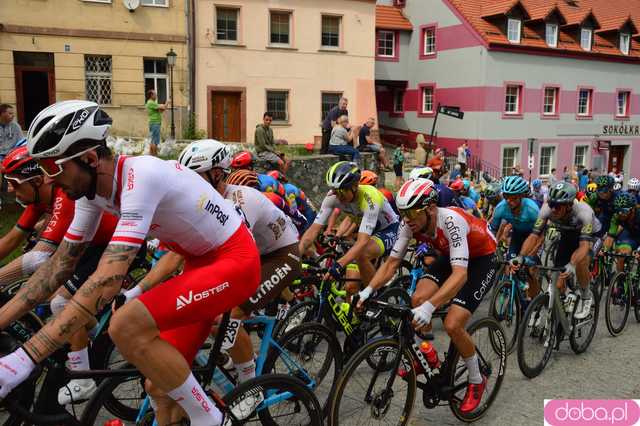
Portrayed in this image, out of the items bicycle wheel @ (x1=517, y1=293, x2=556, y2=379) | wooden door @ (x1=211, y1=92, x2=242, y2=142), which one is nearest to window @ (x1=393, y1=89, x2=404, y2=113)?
wooden door @ (x1=211, y1=92, x2=242, y2=142)

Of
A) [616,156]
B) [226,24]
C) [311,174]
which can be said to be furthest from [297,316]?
[616,156]

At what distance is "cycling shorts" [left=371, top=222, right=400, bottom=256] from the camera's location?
662 centimetres

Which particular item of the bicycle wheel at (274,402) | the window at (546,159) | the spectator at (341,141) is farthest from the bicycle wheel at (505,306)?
the window at (546,159)

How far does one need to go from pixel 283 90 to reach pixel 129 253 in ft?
77.7

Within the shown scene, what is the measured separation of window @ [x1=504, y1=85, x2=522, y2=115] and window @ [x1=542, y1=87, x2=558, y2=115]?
7.80 feet

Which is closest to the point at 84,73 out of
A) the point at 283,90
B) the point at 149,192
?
the point at 283,90

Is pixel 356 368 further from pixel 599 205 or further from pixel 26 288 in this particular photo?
pixel 599 205

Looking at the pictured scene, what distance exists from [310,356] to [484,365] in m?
1.49

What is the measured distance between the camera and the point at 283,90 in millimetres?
25625

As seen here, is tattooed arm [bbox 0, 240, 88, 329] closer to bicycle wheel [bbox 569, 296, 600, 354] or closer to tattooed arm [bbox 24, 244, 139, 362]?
tattooed arm [bbox 24, 244, 139, 362]

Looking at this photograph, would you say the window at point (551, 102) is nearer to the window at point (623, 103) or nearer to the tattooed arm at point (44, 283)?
the window at point (623, 103)

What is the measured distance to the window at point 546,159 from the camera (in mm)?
32250

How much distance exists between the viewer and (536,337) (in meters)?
5.77

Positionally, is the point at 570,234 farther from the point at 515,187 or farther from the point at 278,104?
the point at 278,104
